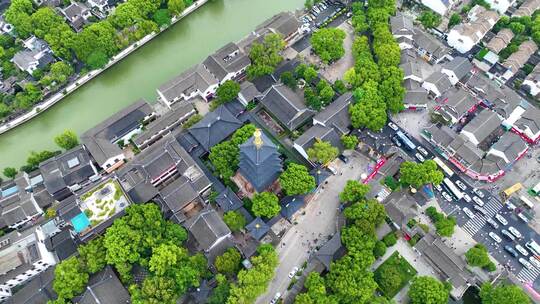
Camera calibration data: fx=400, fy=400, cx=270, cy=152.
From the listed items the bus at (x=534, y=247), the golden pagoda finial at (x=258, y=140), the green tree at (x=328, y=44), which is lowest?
the bus at (x=534, y=247)

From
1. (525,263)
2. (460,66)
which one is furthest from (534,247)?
(460,66)

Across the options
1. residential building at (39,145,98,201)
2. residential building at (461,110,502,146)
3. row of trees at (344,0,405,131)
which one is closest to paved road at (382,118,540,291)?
residential building at (461,110,502,146)

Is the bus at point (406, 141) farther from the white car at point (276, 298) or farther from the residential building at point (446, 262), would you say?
the white car at point (276, 298)

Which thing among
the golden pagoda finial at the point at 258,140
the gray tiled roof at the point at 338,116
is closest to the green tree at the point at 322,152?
the gray tiled roof at the point at 338,116

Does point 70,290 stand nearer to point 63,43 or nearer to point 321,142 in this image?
point 321,142

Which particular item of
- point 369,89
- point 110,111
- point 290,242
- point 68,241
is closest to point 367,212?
point 290,242

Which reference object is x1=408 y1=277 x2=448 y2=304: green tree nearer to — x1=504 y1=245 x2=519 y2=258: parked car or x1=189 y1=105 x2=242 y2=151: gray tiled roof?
x1=504 y1=245 x2=519 y2=258: parked car
